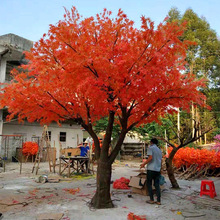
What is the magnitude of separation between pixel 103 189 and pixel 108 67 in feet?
10.5

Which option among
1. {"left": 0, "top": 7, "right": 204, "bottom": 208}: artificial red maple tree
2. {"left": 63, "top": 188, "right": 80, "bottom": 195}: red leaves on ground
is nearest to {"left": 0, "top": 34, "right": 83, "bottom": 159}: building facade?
{"left": 63, "top": 188, "right": 80, "bottom": 195}: red leaves on ground

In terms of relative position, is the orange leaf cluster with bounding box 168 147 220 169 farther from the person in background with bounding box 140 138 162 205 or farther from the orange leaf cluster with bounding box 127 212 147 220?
the orange leaf cluster with bounding box 127 212 147 220

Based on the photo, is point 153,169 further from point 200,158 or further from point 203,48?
point 203,48

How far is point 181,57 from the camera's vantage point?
20.2 feet

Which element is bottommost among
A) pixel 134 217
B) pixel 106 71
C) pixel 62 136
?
pixel 134 217

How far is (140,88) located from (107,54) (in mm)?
1183

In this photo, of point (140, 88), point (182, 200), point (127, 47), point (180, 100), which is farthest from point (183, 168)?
point (127, 47)

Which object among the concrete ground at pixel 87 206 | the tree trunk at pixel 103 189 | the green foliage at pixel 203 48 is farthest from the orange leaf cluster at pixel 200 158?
the green foliage at pixel 203 48

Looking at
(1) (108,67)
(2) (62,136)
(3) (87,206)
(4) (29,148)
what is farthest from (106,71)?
(2) (62,136)

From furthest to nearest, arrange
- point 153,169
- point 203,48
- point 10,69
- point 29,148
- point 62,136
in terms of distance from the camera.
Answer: point 203,48 < point 62,136 < point 10,69 < point 29,148 < point 153,169

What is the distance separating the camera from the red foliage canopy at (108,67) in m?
5.21

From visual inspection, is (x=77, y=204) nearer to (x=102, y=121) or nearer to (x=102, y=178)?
(x=102, y=178)

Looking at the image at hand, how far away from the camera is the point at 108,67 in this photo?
5121 mm

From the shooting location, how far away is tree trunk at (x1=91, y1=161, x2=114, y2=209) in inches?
226
